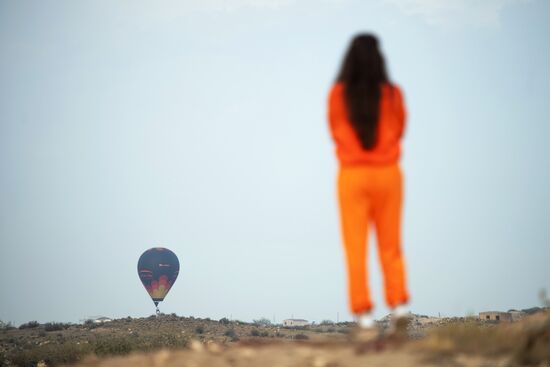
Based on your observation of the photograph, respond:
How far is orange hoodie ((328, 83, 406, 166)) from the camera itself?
6250 mm

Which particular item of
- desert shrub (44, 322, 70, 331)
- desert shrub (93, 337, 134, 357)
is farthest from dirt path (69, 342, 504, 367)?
desert shrub (44, 322, 70, 331)

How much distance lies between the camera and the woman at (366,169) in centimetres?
620

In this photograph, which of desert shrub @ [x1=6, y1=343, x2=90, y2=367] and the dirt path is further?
desert shrub @ [x1=6, y1=343, x2=90, y2=367]

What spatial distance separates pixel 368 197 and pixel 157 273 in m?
63.8

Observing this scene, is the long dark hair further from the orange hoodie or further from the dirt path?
the dirt path

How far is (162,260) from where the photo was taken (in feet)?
224

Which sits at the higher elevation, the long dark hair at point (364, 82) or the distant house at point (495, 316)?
the long dark hair at point (364, 82)

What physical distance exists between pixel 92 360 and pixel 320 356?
2.58m

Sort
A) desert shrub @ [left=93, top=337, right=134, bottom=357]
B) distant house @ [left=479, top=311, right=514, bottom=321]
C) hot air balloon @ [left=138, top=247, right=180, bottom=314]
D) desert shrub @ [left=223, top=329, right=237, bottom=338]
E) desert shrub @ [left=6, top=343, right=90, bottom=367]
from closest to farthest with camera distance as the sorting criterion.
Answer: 1. desert shrub @ [left=93, top=337, right=134, bottom=357]
2. desert shrub @ [left=6, top=343, right=90, bottom=367]
3. distant house @ [left=479, top=311, right=514, bottom=321]
4. desert shrub @ [left=223, top=329, right=237, bottom=338]
5. hot air balloon @ [left=138, top=247, right=180, bottom=314]

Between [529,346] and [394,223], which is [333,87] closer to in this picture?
[394,223]

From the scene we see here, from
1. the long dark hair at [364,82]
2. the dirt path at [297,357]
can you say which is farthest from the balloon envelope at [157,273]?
the long dark hair at [364,82]

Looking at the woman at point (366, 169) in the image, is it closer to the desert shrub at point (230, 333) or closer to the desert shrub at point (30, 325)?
the desert shrub at point (230, 333)

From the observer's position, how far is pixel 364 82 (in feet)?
21.0

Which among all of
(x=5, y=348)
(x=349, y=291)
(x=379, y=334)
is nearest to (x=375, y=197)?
(x=349, y=291)
